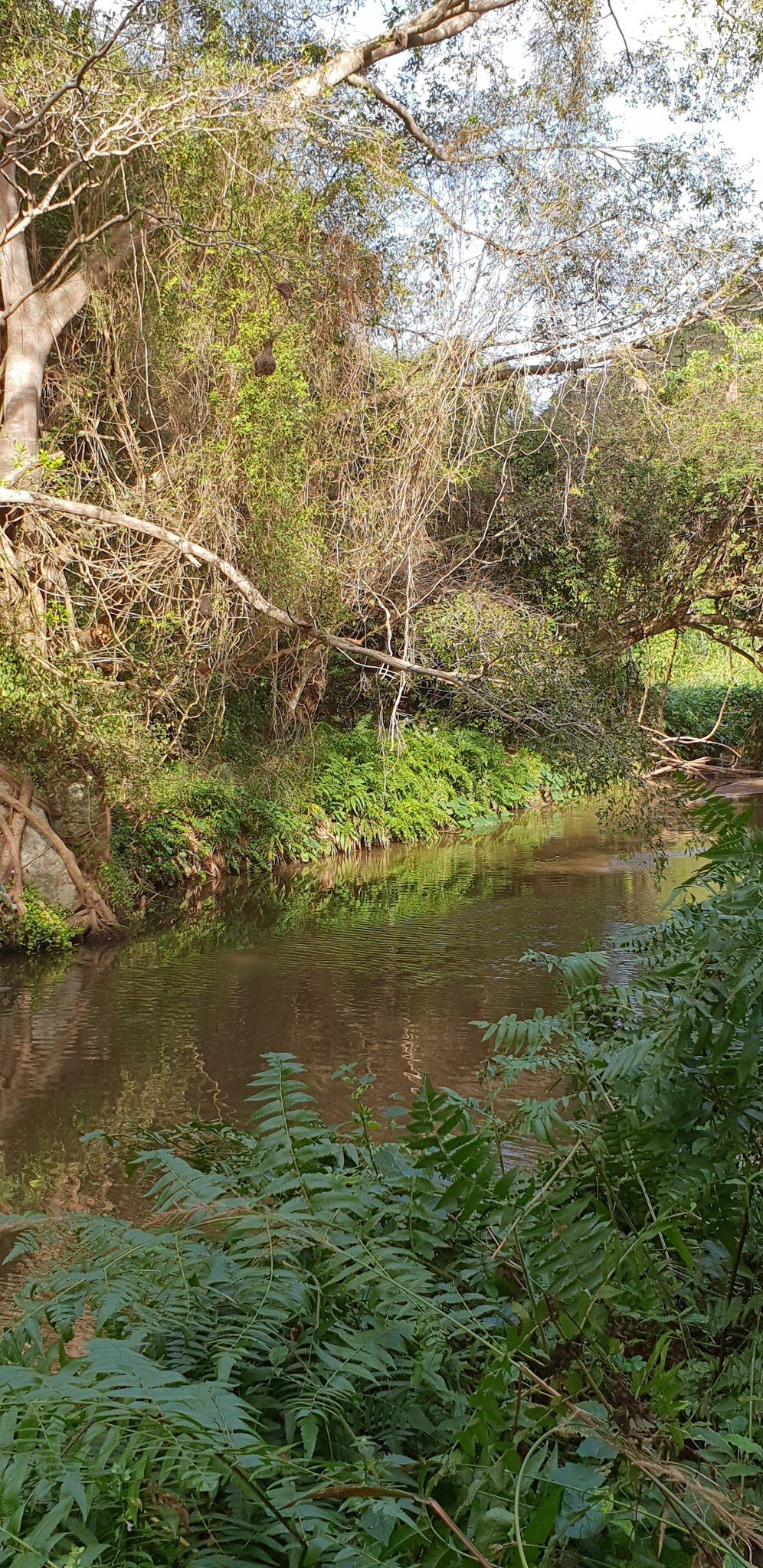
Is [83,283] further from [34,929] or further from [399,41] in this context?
[34,929]

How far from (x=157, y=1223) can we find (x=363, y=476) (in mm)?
9979

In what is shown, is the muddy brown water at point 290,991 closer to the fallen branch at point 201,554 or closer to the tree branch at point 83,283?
the fallen branch at point 201,554

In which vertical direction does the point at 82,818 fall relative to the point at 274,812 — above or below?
above

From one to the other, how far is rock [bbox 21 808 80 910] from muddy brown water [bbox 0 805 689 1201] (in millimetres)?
575

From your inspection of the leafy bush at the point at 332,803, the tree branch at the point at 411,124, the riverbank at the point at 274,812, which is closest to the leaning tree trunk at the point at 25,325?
the riverbank at the point at 274,812

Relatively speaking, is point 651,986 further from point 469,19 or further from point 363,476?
point 469,19

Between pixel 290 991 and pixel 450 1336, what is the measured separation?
6.73m

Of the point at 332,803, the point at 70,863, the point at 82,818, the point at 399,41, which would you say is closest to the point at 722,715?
the point at 332,803

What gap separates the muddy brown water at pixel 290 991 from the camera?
6355 millimetres

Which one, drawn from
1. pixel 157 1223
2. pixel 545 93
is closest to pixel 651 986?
pixel 157 1223

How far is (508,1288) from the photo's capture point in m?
1.98

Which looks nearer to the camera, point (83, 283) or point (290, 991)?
point (290, 991)

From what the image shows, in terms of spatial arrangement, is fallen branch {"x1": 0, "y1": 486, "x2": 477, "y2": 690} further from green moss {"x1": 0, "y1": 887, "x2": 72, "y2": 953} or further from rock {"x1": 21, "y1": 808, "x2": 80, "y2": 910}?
green moss {"x1": 0, "y1": 887, "x2": 72, "y2": 953}

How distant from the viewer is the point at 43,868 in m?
9.82
